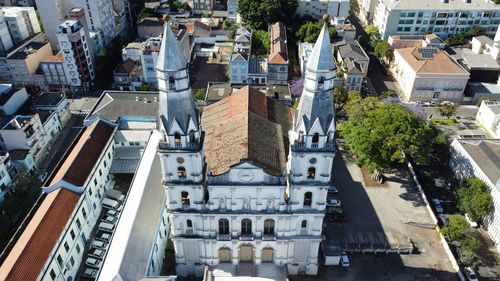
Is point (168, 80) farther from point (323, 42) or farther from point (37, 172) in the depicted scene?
point (37, 172)

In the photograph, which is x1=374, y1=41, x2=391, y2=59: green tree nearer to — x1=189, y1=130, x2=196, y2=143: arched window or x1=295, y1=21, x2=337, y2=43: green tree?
x1=295, y1=21, x2=337, y2=43: green tree

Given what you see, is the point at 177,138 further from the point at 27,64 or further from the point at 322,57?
the point at 27,64

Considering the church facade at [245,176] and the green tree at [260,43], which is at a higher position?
the church facade at [245,176]

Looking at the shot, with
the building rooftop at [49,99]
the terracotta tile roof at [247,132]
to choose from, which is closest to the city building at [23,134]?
the building rooftop at [49,99]

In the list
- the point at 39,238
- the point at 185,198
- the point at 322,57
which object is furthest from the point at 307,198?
the point at 39,238

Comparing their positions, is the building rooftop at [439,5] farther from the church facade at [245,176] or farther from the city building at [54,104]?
the city building at [54,104]

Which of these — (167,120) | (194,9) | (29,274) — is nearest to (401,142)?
(167,120)
